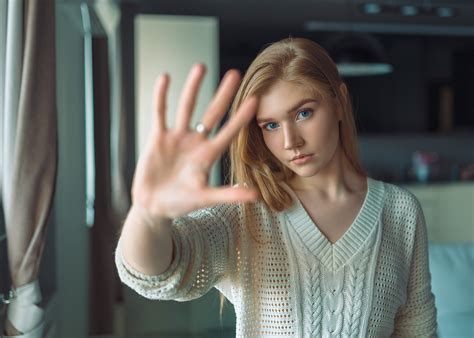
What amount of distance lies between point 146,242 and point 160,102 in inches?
7.6

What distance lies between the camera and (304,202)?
45.3 inches

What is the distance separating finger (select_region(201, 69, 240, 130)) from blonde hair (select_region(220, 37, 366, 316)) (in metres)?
0.27

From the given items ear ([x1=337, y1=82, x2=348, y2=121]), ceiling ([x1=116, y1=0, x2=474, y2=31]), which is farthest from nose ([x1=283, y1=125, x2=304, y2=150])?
ceiling ([x1=116, y1=0, x2=474, y2=31])

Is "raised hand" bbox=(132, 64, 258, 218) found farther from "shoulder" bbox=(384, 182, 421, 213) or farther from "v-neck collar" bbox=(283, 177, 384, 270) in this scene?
"shoulder" bbox=(384, 182, 421, 213)

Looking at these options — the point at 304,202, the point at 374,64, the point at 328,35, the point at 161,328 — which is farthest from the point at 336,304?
the point at 328,35

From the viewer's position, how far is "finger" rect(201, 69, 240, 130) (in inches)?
29.7

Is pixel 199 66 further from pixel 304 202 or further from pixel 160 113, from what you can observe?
pixel 304 202

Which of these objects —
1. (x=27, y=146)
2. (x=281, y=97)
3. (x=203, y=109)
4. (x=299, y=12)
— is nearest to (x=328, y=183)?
(x=281, y=97)

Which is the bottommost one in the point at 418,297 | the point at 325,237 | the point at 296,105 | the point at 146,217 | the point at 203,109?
the point at 203,109

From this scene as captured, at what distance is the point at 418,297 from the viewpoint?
1.19 m

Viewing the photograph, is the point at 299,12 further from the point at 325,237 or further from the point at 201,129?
the point at 201,129

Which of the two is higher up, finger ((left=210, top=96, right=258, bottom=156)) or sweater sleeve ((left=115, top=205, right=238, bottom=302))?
finger ((left=210, top=96, right=258, bottom=156))

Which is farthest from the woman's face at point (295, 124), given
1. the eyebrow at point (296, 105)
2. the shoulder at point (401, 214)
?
the shoulder at point (401, 214)

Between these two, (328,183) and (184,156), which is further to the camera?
(328,183)
